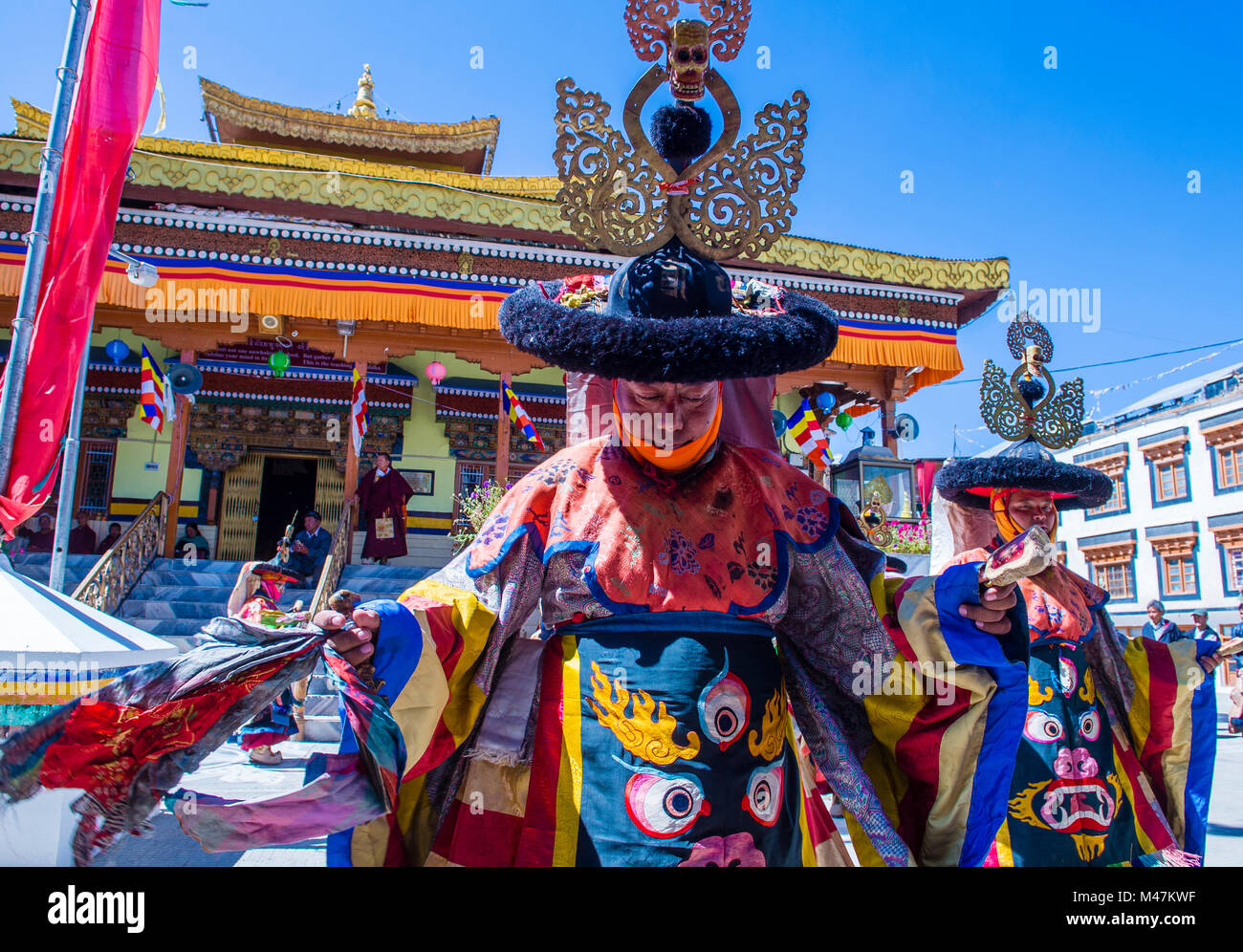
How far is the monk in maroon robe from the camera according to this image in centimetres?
1061

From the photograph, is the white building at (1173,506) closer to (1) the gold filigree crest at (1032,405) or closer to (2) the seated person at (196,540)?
(1) the gold filigree crest at (1032,405)

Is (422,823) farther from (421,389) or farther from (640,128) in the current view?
(421,389)

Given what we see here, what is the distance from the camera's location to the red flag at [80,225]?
529 cm

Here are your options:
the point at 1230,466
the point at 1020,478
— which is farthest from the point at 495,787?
the point at 1230,466

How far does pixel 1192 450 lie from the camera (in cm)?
2531

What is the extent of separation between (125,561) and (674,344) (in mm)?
8723

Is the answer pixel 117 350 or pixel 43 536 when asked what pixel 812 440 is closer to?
pixel 117 350

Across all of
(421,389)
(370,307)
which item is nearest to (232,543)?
(421,389)

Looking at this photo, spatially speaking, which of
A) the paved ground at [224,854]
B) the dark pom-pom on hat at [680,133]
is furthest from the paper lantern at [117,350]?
the dark pom-pom on hat at [680,133]

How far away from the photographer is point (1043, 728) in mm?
3088

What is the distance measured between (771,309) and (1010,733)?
4.25 ft

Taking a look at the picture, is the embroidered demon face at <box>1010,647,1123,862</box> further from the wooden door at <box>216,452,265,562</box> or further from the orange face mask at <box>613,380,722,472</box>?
the wooden door at <box>216,452,265,562</box>
